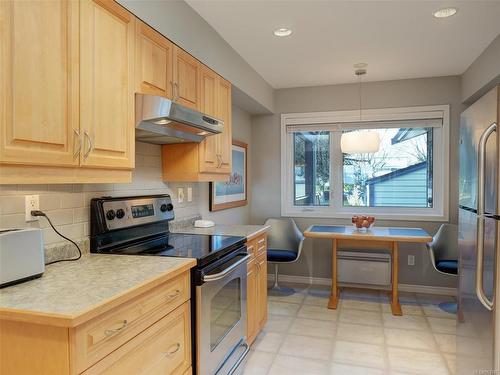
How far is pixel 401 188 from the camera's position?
4.19m

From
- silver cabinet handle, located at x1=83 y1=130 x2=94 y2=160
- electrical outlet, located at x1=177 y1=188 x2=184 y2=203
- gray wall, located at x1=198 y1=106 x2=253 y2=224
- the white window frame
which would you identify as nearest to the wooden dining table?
the white window frame

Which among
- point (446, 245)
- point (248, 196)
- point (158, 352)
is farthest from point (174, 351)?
point (446, 245)

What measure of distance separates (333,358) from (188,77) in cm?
221

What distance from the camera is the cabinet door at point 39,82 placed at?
117 cm

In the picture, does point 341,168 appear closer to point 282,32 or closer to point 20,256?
point 282,32

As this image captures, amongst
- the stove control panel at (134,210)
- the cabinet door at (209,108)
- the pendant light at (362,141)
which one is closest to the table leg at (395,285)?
the pendant light at (362,141)

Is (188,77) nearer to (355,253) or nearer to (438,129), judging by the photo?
(355,253)

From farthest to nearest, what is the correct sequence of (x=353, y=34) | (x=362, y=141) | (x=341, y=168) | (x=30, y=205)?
(x=341, y=168) < (x=362, y=141) < (x=353, y=34) < (x=30, y=205)

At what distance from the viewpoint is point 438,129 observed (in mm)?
4016

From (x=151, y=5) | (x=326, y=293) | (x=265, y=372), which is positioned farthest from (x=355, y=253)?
(x=151, y=5)

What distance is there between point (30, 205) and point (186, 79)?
1.18 metres

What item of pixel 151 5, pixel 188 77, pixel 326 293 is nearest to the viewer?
pixel 151 5

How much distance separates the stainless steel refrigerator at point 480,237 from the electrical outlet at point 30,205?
6.71ft

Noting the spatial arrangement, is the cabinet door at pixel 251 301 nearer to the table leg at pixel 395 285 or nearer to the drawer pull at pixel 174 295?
the drawer pull at pixel 174 295
